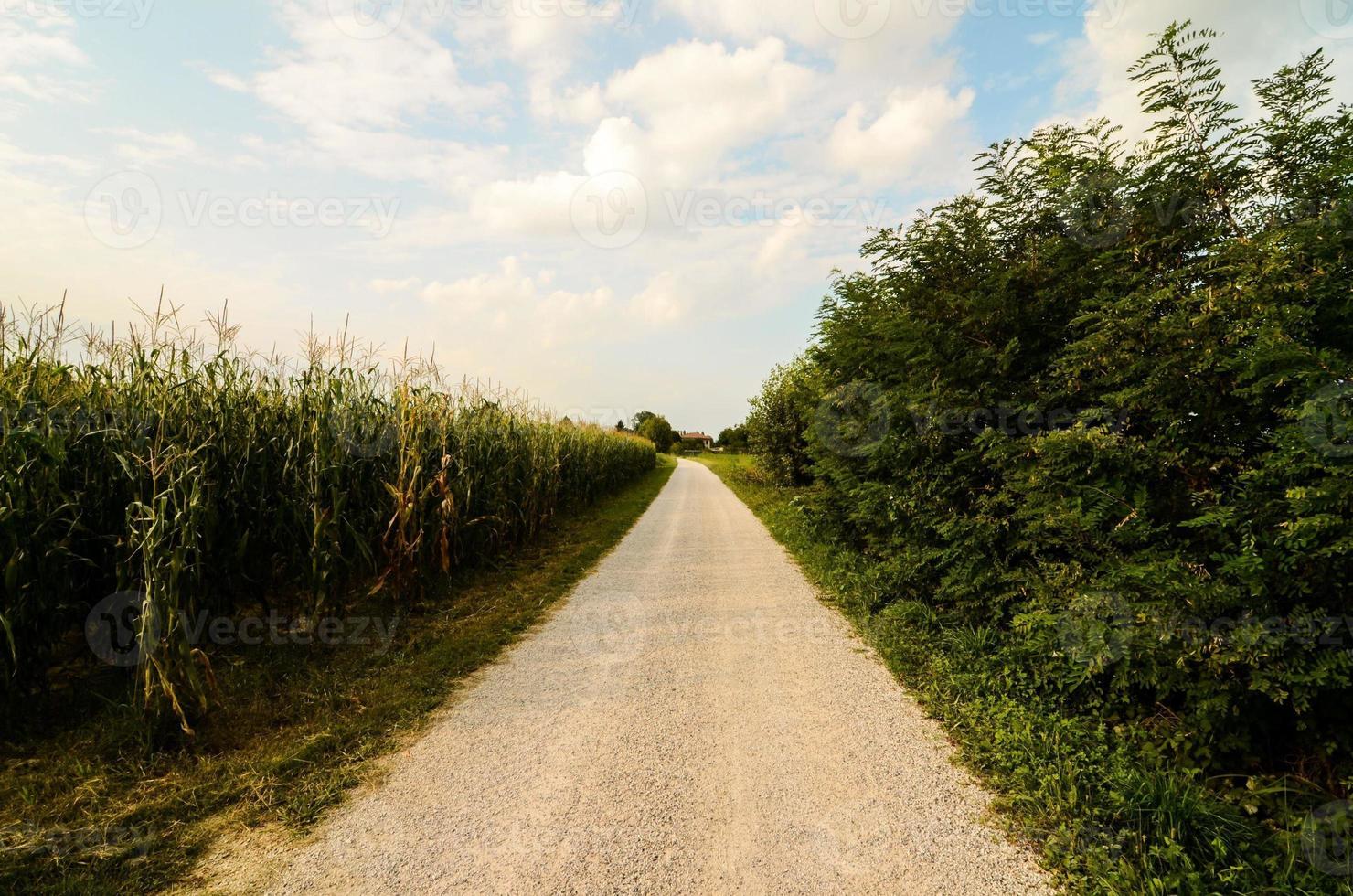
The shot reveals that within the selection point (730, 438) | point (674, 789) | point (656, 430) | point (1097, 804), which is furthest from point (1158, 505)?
point (730, 438)

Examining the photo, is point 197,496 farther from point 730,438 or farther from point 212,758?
point 730,438

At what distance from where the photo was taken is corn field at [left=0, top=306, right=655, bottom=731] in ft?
10.5

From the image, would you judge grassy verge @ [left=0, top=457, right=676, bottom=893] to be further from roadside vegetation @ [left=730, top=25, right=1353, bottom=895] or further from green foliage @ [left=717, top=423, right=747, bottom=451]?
green foliage @ [left=717, top=423, right=747, bottom=451]

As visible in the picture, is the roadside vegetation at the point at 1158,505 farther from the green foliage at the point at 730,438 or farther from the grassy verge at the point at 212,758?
the green foliage at the point at 730,438

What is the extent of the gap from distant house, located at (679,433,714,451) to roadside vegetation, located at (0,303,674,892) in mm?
86699

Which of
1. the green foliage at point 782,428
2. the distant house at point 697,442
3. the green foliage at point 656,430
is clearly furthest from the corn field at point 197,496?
the distant house at point 697,442

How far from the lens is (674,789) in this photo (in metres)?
2.88

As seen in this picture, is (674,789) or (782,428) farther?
(782,428)

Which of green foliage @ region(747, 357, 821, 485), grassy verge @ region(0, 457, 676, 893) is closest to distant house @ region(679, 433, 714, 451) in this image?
green foliage @ region(747, 357, 821, 485)

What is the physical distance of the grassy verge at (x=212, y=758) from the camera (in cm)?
241

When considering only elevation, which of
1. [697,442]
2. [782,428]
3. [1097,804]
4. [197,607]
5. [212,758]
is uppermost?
[697,442]

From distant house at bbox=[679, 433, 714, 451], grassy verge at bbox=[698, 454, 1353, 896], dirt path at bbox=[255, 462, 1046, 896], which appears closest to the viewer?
grassy verge at bbox=[698, 454, 1353, 896]

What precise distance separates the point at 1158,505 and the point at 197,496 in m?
5.37

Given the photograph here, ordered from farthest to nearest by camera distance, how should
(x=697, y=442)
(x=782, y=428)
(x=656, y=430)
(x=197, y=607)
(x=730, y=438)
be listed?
(x=697, y=442) < (x=730, y=438) < (x=656, y=430) < (x=782, y=428) < (x=197, y=607)
